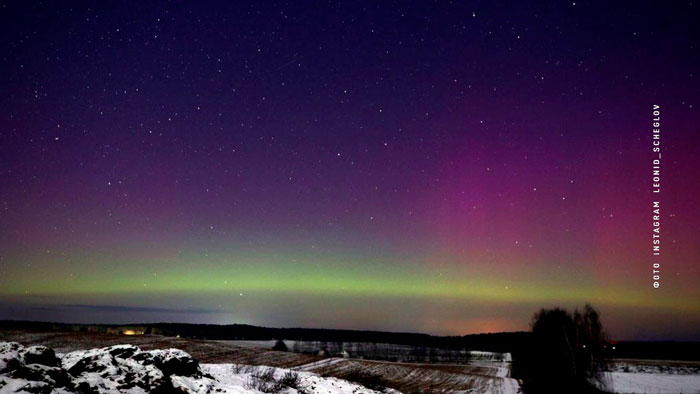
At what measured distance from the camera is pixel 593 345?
3375 centimetres

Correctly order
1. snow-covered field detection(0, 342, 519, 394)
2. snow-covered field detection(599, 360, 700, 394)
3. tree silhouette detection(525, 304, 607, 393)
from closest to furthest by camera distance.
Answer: snow-covered field detection(0, 342, 519, 394), tree silhouette detection(525, 304, 607, 393), snow-covered field detection(599, 360, 700, 394)

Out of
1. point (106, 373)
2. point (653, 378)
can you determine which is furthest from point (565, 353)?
point (106, 373)

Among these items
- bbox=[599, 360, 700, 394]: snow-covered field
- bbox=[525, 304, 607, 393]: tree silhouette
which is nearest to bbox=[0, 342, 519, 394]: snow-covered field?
bbox=[525, 304, 607, 393]: tree silhouette

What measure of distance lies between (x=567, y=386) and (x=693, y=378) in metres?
32.1

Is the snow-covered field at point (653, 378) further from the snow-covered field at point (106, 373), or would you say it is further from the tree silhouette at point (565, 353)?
the snow-covered field at point (106, 373)

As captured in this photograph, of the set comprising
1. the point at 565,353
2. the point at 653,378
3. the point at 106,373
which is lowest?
the point at 653,378

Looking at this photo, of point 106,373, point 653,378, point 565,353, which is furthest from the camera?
point 653,378

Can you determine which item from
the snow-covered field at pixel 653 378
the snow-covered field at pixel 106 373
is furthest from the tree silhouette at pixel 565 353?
the snow-covered field at pixel 106 373

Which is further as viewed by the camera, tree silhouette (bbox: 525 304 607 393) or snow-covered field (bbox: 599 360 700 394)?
snow-covered field (bbox: 599 360 700 394)

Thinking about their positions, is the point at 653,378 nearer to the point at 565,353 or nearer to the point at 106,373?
the point at 565,353

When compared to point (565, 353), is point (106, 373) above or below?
above

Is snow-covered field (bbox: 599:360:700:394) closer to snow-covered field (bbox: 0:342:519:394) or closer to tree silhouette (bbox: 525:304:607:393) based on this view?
tree silhouette (bbox: 525:304:607:393)

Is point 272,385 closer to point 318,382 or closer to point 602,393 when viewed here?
point 318,382

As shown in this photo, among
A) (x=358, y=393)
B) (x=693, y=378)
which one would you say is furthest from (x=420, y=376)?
(x=693, y=378)
